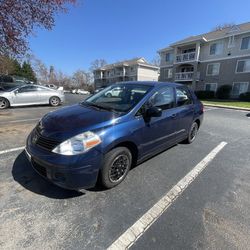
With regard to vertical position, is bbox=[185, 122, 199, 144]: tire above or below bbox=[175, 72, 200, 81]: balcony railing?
below

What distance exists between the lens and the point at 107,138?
250 centimetres

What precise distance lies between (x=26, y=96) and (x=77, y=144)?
9.42m

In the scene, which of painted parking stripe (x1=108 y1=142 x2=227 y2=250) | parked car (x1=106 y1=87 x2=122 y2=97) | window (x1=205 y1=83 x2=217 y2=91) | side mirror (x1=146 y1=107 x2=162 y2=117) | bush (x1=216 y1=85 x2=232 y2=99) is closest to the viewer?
painted parking stripe (x1=108 y1=142 x2=227 y2=250)

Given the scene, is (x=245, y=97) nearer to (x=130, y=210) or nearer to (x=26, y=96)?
(x=26, y=96)

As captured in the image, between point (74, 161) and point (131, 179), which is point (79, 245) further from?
point (131, 179)

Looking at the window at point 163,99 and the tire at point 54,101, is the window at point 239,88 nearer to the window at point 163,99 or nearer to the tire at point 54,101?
the tire at point 54,101

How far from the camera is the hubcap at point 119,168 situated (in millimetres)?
2727

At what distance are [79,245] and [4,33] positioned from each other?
10.8m

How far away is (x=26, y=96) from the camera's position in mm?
10070

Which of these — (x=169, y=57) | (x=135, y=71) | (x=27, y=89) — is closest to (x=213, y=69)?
(x=169, y=57)

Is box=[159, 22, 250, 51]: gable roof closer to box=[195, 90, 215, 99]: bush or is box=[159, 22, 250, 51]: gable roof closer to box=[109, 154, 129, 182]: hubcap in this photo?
box=[195, 90, 215, 99]: bush

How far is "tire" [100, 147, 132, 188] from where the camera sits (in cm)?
257

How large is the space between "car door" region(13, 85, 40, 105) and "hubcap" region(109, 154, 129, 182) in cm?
935

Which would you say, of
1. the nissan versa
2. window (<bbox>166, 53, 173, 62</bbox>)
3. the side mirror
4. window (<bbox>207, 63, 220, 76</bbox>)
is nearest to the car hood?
the nissan versa
